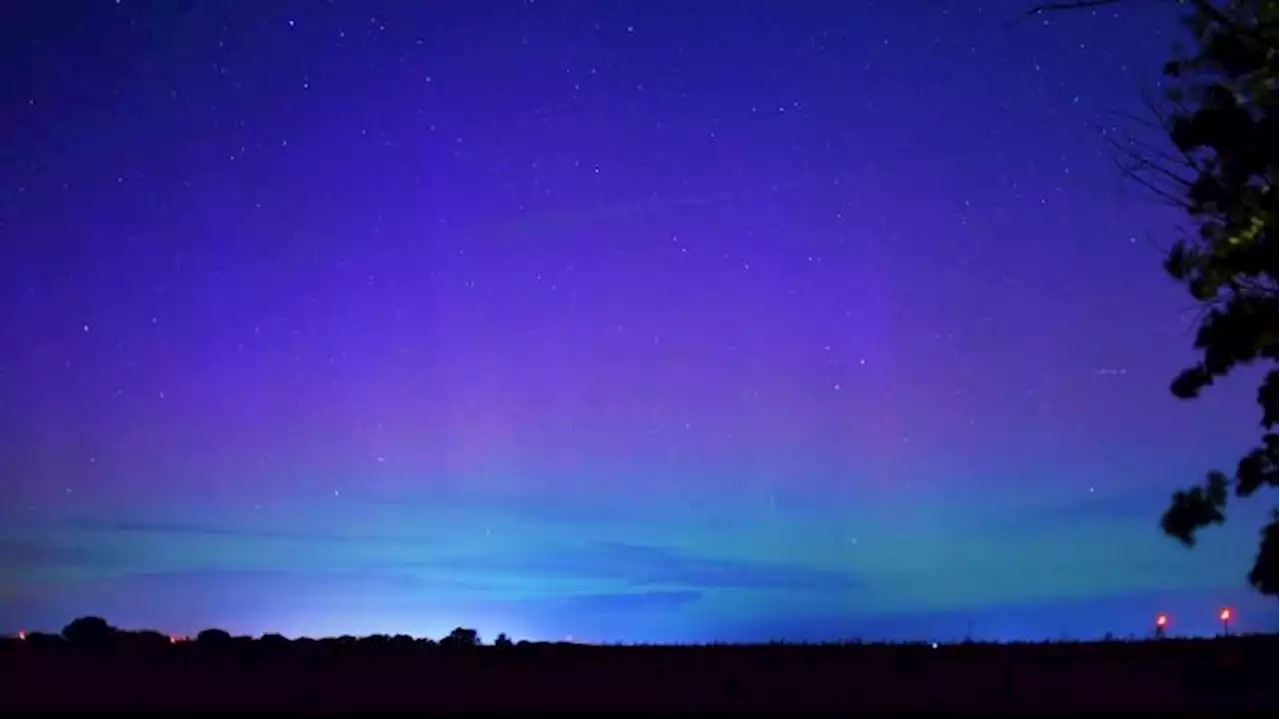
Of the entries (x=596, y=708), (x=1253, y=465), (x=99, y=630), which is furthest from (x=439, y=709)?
(x=99, y=630)

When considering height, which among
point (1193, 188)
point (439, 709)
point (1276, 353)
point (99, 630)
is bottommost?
point (439, 709)

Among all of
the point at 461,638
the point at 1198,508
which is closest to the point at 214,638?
the point at 461,638

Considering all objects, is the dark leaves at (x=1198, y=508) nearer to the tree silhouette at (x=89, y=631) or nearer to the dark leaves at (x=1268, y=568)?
the dark leaves at (x=1268, y=568)

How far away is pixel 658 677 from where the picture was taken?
2044 cm

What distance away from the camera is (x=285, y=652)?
23.7 m

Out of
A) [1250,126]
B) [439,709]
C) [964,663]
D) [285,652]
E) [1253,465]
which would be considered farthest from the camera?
[285,652]

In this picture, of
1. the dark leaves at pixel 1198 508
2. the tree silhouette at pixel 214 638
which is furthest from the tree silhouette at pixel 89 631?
the dark leaves at pixel 1198 508

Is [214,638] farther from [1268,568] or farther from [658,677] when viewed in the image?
[1268,568]

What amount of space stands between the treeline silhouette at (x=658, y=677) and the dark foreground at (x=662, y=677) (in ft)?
0.10

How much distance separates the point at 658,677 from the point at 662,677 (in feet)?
0.21

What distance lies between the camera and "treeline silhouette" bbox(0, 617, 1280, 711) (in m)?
18.5

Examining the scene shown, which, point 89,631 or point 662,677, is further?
point 89,631

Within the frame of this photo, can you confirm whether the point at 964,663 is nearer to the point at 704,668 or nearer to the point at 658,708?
the point at 704,668

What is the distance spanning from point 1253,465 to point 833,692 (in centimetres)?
699
